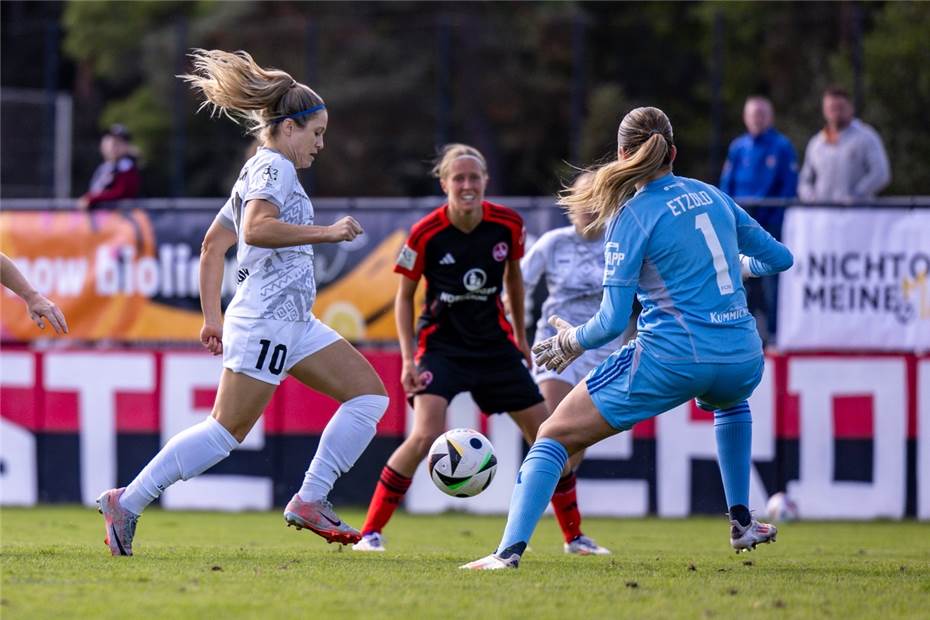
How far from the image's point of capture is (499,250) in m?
8.55

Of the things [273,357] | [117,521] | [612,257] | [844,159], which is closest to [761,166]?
[844,159]

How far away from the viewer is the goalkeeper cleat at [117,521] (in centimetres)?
675

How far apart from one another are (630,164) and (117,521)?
284 centimetres

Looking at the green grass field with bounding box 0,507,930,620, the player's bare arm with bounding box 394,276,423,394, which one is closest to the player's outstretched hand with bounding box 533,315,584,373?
the green grass field with bounding box 0,507,930,620

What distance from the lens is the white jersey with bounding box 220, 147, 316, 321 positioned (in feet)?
22.0

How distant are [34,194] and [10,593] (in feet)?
62.4

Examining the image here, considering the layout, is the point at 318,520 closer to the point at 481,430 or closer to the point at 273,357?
the point at 273,357

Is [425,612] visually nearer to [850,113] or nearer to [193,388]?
[193,388]

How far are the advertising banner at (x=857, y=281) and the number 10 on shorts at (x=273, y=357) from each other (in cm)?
630

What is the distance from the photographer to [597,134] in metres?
31.6

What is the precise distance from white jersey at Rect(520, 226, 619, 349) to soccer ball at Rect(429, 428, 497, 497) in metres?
1.47

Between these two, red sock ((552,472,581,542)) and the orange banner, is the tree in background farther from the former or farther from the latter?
red sock ((552,472,581,542))

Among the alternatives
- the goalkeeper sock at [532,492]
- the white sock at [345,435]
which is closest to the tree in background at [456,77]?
the white sock at [345,435]

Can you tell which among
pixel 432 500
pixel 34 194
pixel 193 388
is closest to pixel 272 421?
pixel 193 388
